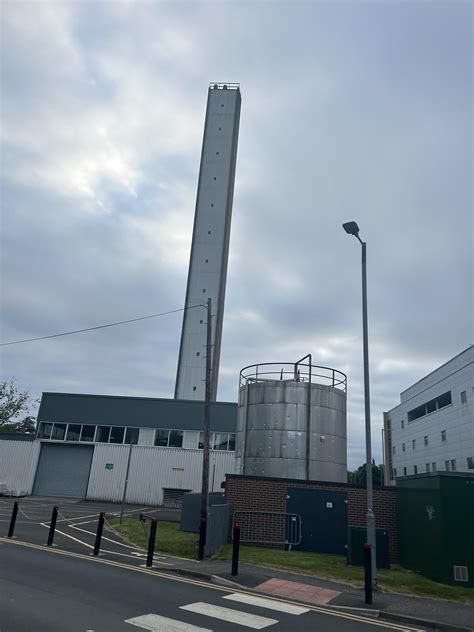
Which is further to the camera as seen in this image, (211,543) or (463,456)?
(463,456)

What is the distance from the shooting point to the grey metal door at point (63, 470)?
38.2 metres

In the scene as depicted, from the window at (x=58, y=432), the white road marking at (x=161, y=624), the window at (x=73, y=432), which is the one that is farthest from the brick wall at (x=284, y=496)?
the window at (x=58, y=432)

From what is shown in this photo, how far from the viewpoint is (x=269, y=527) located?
1736 cm

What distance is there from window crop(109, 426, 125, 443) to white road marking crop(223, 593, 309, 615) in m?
31.7

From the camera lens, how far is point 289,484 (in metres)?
17.9

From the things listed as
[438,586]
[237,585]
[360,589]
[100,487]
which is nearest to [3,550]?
[237,585]

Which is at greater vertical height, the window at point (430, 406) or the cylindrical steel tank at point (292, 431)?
the window at point (430, 406)

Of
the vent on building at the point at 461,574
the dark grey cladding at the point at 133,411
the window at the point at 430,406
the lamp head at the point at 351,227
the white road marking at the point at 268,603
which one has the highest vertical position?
the window at the point at 430,406

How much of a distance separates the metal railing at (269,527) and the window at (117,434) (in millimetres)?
24999

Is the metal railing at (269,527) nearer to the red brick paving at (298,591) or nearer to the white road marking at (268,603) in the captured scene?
the red brick paving at (298,591)

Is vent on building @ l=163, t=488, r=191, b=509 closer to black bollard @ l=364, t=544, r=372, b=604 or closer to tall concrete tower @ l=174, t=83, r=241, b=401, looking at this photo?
tall concrete tower @ l=174, t=83, r=241, b=401

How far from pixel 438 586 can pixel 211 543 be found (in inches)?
268

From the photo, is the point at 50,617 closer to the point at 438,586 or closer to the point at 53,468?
the point at 438,586

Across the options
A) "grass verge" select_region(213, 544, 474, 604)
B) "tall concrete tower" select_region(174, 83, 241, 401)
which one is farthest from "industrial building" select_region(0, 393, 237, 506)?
"grass verge" select_region(213, 544, 474, 604)
